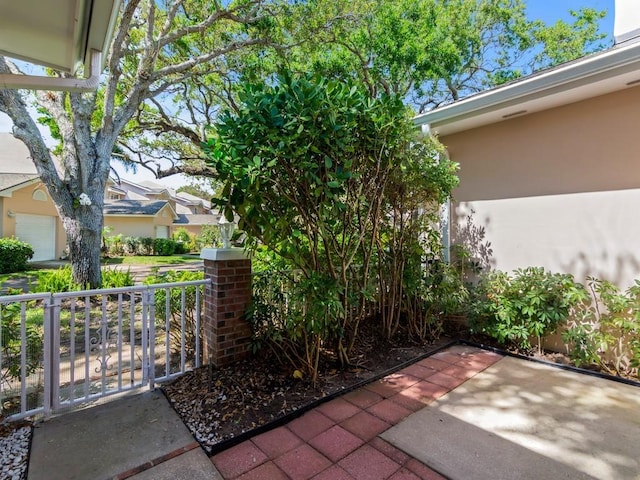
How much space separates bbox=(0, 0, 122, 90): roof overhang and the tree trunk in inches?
212

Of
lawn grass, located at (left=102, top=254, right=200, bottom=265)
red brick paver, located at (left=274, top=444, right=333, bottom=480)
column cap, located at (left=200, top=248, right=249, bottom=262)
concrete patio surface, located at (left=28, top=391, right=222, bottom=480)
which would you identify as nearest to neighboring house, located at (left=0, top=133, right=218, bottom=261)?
lawn grass, located at (left=102, top=254, right=200, bottom=265)

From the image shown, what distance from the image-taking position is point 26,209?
14.8 meters

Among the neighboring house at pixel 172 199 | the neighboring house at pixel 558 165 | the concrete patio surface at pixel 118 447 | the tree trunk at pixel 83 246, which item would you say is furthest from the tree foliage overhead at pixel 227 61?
the neighboring house at pixel 172 199

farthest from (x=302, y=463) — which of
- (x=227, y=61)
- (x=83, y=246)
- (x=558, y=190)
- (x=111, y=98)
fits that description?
(x=227, y=61)

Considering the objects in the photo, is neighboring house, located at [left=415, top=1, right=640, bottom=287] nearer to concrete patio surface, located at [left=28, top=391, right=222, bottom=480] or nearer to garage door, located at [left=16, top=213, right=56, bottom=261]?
concrete patio surface, located at [left=28, top=391, right=222, bottom=480]

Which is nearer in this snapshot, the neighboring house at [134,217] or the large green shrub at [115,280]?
the large green shrub at [115,280]

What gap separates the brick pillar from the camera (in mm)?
3131

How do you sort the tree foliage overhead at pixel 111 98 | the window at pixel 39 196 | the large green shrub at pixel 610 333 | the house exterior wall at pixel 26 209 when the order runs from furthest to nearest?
the window at pixel 39 196 → the house exterior wall at pixel 26 209 → the tree foliage overhead at pixel 111 98 → the large green shrub at pixel 610 333

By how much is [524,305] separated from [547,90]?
2.52 m

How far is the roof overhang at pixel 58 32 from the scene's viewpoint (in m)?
1.98

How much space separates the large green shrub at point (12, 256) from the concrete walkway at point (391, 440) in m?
13.3

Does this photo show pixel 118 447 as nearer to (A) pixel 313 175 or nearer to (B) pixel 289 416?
(B) pixel 289 416

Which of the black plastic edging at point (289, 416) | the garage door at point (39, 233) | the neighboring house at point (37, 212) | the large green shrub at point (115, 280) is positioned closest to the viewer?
the black plastic edging at point (289, 416)

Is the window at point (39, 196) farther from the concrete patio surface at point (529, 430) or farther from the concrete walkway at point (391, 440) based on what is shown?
the concrete patio surface at point (529, 430)
